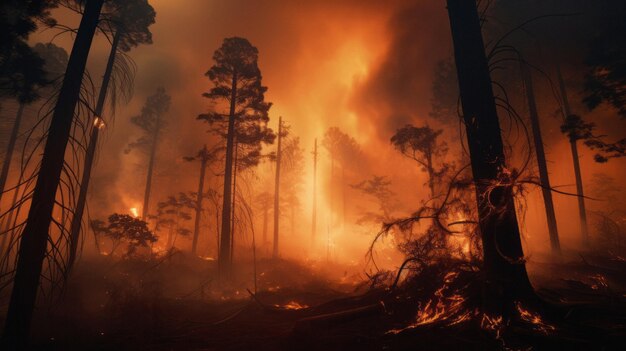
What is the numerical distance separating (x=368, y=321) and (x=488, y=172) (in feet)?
13.3

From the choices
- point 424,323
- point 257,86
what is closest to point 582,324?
point 424,323

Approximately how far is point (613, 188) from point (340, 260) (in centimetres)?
3587

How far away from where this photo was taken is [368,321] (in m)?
6.12

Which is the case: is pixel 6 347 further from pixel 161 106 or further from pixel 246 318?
Result: pixel 161 106

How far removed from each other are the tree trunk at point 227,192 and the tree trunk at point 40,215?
12.1 metres

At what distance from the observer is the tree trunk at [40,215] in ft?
17.2

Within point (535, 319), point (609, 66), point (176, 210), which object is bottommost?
point (535, 319)

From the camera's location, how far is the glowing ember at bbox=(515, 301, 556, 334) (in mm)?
4277

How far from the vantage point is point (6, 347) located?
510cm

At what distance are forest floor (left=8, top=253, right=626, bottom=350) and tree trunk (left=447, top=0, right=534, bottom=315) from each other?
0.46m

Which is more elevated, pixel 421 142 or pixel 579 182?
pixel 421 142

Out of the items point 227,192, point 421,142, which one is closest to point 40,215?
point 227,192

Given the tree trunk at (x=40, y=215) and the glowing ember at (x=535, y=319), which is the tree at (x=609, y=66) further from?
the tree trunk at (x=40, y=215)

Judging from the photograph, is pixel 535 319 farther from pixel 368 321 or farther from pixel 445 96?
pixel 445 96
